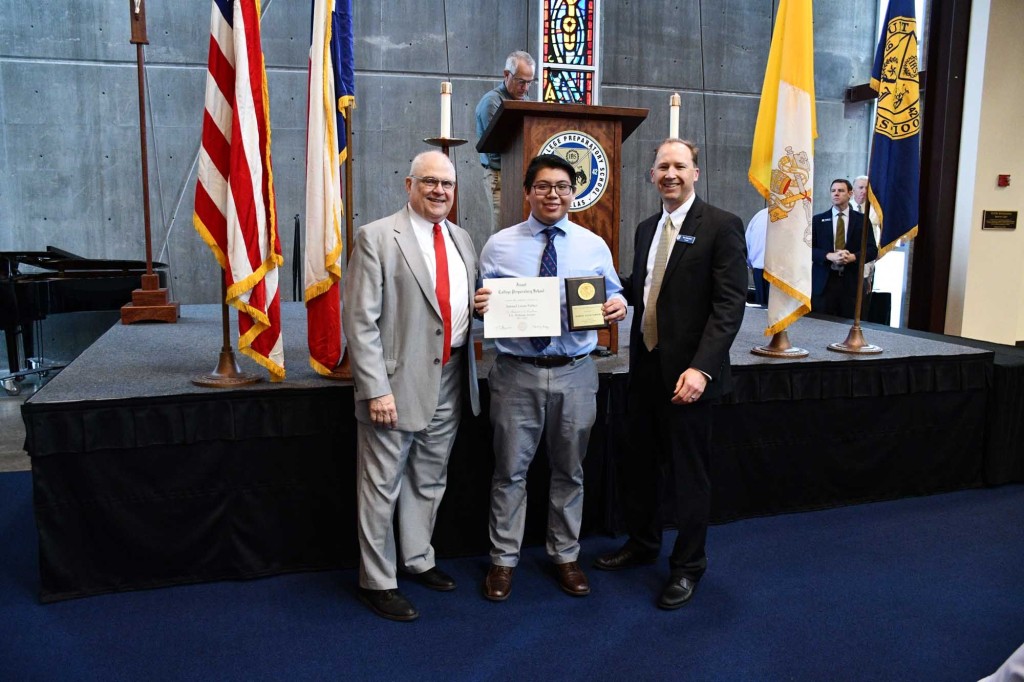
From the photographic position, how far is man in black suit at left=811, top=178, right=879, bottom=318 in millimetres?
5492

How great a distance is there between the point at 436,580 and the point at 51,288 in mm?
4074

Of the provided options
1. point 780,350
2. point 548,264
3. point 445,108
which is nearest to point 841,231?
point 780,350

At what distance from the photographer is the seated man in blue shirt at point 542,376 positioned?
2.45 m

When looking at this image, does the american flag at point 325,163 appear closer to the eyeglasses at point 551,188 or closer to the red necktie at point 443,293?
the red necktie at point 443,293

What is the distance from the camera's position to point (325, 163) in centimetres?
301

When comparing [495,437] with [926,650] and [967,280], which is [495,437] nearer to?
[926,650]

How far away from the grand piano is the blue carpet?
242cm

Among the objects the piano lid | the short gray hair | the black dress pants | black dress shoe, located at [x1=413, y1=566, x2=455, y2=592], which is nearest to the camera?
the black dress pants

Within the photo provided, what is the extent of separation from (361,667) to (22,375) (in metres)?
4.39

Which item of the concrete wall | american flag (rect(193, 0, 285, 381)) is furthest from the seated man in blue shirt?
the concrete wall

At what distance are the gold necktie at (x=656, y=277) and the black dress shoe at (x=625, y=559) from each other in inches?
34.3

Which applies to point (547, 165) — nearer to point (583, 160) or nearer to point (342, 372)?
point (583, 160)

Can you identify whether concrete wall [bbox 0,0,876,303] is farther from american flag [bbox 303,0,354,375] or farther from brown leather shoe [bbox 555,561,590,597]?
brown leather shoe [bbox 555,561,590,597]

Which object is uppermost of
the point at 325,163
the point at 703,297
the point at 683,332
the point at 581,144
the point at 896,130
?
the point at 896,130
